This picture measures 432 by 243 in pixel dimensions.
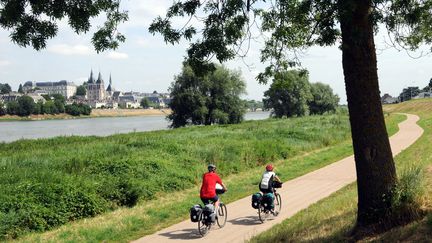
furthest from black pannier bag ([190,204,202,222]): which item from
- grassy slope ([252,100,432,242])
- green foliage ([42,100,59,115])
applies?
green foliage ([42,100,59,115])

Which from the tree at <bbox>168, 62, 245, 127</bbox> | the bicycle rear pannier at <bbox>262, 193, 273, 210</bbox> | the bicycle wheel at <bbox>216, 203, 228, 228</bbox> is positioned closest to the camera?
the bicycle wheel at <bbox>216, 203, 228, 228</bbox>

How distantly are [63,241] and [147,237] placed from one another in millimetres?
2027

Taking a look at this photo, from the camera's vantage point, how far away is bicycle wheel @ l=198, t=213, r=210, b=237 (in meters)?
11.1

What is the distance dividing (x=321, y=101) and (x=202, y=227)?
9681 cm

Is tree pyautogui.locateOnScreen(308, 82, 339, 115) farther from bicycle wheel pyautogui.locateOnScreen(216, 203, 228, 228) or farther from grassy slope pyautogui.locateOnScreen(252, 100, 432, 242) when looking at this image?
bicycle wheel pyautogui.locateOnScreen(216, 203, 228, 228)

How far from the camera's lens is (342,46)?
7.82m

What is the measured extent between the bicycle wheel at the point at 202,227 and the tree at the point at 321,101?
94.6 metres

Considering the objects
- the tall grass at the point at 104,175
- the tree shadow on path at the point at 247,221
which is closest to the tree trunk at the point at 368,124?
the tree shadow on path at the point at 247,221

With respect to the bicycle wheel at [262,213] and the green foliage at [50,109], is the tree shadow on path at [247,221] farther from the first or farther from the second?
the green foliage at [50,109]

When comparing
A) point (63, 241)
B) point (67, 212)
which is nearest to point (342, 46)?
point (63, 241)

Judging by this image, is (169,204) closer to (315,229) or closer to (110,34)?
(315,229)

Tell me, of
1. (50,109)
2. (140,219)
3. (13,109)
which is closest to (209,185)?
(140,219)

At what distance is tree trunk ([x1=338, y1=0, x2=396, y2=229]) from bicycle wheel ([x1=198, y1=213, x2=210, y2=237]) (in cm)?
418

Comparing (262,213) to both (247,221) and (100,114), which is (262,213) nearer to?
(247,221)
